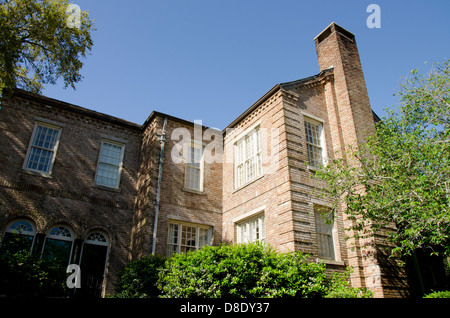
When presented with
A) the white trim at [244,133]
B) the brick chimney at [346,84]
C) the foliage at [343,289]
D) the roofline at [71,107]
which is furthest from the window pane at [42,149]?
the brick chimney at [346,84]

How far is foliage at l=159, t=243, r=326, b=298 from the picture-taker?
8.77 meters

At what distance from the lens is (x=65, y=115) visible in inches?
597

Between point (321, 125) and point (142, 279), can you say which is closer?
point (142, 279)

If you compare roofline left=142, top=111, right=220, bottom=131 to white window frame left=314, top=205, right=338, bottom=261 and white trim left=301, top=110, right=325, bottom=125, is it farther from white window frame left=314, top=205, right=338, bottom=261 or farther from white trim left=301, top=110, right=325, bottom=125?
white window frame left=314, top=205, right=338, bottom=261

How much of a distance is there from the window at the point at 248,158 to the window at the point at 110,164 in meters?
5.79

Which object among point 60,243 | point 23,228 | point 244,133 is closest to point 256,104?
point 244,133

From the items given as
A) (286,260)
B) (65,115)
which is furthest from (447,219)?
(65,115)

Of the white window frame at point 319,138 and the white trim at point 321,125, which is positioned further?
the white trim at point 321,125

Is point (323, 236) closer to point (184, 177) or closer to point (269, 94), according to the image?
point (269, 94)

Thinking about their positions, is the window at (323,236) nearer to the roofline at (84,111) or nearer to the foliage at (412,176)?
the foliage at (412,176)

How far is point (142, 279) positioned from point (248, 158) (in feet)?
22.1

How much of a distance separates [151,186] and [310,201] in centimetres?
676

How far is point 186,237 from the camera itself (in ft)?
46.6

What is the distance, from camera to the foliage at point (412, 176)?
8422 mm
